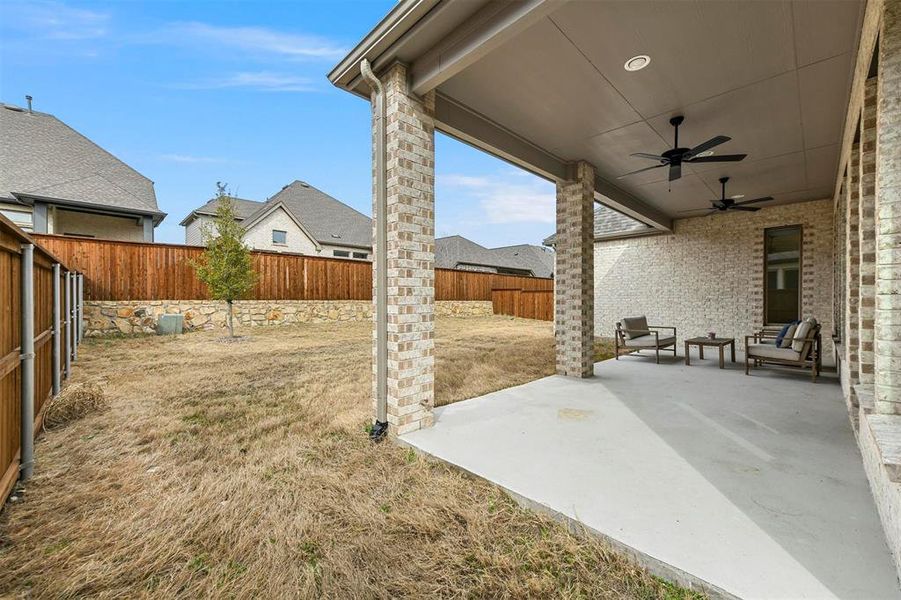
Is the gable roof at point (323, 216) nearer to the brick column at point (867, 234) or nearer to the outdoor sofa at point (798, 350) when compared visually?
the outdoor sofa at point (798, 350)

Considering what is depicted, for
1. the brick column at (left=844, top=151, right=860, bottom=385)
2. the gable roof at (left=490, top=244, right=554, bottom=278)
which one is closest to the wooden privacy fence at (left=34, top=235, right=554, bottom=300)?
the brick column at (left=844, top=151, right=860, bottom=385)

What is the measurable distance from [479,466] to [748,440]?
225 centimetres

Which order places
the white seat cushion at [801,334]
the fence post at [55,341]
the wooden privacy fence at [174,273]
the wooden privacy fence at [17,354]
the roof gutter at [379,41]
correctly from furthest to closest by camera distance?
the wooden privacy fence at [174,273] < the white seat cushion at [801,334] < the fence post at [55,341] < the roof gutter at [379,41] < the wooden privacy fence at [17,354]

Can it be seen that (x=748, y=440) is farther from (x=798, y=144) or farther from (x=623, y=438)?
(x=798, y=144)

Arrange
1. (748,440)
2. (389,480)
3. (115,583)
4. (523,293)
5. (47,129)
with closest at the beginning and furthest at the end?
(115,583) < (389,480) < (748,440) < (47,129) < (523,293)

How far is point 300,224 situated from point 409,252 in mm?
16900

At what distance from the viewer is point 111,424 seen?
11.0 ft

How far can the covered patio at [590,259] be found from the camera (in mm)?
1844

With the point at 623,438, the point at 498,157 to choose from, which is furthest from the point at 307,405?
the point at 498,157

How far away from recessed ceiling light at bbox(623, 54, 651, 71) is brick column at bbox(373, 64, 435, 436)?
68.8 inches

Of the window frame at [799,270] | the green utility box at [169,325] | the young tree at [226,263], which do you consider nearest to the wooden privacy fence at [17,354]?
the young tree at [226,263]

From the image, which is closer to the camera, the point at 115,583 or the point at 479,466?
the point at 115,583

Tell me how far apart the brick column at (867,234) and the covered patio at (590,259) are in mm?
14

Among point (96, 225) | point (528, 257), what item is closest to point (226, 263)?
point (96, 225)
